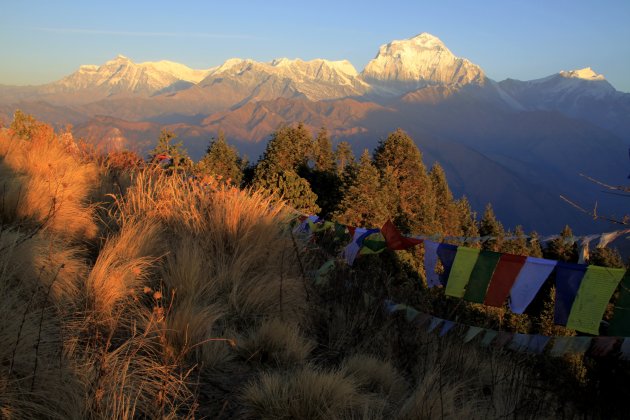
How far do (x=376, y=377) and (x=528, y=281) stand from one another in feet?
11.5

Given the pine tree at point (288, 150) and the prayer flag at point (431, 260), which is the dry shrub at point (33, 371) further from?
the pine tree at point (288, 150)

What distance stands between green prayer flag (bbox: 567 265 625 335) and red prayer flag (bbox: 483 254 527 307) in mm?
773

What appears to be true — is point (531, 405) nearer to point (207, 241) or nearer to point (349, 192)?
point (207, 241)

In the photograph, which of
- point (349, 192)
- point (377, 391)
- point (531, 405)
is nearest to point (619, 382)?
point (531, 405)

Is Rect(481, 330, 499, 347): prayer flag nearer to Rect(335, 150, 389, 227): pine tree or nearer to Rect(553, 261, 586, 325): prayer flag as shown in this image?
Rect(553, 261, 586, 325): prayer flag

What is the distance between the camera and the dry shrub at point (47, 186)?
4883 mm

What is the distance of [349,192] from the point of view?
23.0 meters

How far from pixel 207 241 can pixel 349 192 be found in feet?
59.1

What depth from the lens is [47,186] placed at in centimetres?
570

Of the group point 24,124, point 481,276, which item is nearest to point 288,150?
point 24,124

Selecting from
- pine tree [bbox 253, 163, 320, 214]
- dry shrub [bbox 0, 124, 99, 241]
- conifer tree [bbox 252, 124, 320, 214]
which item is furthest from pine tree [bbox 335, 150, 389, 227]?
dry shrub [bbox 0, 124, 99, 241]

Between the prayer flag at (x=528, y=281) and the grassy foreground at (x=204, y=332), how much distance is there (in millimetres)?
707

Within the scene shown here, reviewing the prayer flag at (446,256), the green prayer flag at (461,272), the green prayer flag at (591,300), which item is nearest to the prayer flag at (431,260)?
the prayer flag at (446,256)

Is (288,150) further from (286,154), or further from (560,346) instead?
(560,346)
